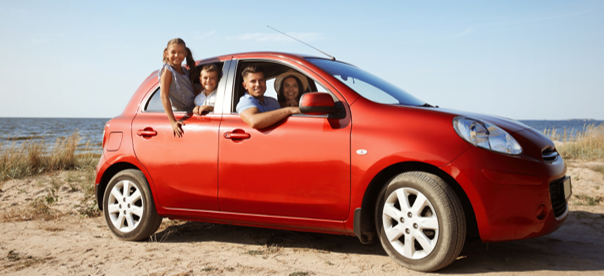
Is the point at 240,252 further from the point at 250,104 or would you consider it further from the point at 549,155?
the point at 549,155

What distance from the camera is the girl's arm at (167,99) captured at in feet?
13.2

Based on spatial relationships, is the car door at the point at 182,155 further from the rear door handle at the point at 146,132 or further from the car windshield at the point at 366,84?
the car windshield at the point at 366,84

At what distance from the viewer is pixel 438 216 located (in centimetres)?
300

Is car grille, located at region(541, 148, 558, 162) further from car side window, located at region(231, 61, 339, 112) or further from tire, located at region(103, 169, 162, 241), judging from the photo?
tire, located at region(103, 169, 162, 241)

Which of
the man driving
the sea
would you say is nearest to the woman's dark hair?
the man driving

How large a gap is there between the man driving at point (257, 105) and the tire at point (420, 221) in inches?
40.9

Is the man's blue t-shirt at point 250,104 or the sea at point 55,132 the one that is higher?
the man's blue t-shirt at point 250,104

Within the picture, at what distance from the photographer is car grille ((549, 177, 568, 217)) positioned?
3.09 m

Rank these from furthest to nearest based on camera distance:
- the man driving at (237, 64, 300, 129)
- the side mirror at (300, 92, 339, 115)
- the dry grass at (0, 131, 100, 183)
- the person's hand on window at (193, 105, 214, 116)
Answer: the dry grass at (0, 131, 100, 183) → the person's hand on window at (193, 105, 214, 116) → the man driving at (237, 64, 300, 129) → the side mirror at (300, 92, 339, 115)

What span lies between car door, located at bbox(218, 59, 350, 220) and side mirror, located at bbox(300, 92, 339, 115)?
0.51 feet

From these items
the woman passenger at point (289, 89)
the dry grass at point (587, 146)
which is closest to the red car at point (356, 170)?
the woman passenger at point (289, 89)

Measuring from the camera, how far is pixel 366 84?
3.85 metres

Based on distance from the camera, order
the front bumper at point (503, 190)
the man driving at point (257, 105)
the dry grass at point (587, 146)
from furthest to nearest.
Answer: the dry grass at point (587, 146) < the man driving at point (257, 105) < the front bumper at point (503, 190)

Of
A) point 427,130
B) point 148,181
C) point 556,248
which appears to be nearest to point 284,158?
point 427,130
